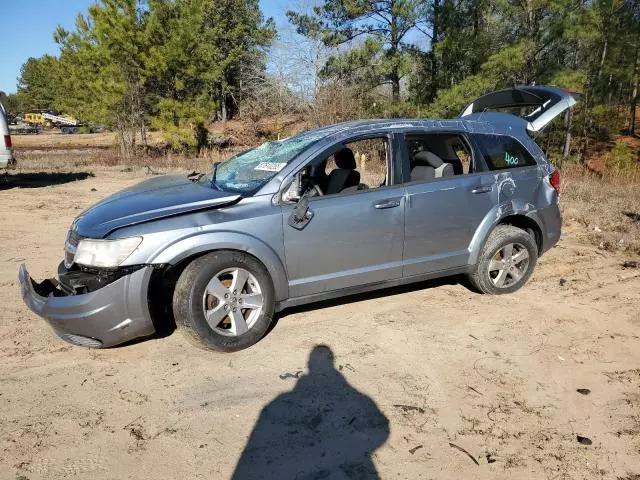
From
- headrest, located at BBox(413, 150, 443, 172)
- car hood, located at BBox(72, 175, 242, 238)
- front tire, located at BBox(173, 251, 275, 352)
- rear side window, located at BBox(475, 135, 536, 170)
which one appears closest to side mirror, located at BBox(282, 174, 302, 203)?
car hood, located at BBox(72, 175, 242, 238)

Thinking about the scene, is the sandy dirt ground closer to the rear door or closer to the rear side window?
the rear door

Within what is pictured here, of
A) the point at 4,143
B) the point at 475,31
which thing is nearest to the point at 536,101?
the point at 4,143

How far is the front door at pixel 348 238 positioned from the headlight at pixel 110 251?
3.69 feet

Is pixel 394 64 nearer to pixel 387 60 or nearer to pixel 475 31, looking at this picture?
pixel 387 60

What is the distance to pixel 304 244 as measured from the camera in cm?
402

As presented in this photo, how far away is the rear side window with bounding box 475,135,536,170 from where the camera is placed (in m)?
4.96

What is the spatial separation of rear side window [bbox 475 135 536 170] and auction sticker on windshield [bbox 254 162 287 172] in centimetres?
203

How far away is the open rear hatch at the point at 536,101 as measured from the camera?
520 cm

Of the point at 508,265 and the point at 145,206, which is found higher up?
the point at 145,206

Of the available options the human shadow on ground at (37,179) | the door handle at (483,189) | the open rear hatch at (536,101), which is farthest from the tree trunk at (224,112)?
the door handle at (483,189)

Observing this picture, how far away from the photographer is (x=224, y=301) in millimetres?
3799

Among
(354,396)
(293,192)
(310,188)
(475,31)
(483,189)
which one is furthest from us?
(475,31)

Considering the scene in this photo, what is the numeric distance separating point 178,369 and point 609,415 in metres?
2.83

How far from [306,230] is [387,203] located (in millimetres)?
778
